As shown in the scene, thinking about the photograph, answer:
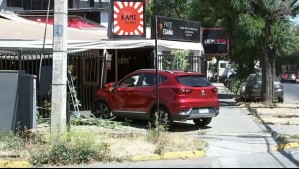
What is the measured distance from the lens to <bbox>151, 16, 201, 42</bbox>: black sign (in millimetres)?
18828

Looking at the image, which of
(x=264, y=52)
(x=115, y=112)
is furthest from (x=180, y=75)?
(x=264, y=52)

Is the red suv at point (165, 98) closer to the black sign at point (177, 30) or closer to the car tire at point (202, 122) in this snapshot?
the car tire at point (202, 122)

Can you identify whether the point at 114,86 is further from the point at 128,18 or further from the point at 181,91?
the point at 128,18

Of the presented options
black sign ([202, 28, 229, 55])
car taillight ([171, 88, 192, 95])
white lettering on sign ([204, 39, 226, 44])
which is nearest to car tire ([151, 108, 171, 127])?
car taillight ([171, 88, 192, 95])

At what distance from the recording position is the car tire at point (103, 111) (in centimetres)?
1565

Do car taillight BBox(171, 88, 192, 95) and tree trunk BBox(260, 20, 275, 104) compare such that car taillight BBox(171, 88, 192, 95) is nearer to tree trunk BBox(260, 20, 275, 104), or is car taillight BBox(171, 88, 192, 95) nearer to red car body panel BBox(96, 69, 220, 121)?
red car body panel BBox(96, 69, 220, 121)

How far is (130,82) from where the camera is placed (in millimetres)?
15109

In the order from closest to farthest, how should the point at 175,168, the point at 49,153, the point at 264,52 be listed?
the point at 175,168, the point at 49,153, the point at 264,52

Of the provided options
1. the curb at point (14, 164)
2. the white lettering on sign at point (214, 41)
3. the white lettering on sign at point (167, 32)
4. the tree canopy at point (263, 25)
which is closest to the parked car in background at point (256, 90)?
the tree canopy at point (263, 25)

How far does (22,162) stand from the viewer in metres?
9.44

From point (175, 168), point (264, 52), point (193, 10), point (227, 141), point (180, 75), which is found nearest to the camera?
point (175, 168)

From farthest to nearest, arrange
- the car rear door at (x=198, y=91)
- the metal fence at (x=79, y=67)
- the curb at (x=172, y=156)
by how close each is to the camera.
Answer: the metal fence at (x=79, y=67)
the car rear door at (x=198, y=91)
the curb at (x=172, y=156)

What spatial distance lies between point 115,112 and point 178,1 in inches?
1321

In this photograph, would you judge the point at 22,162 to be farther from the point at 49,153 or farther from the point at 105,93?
the point at 105,93
